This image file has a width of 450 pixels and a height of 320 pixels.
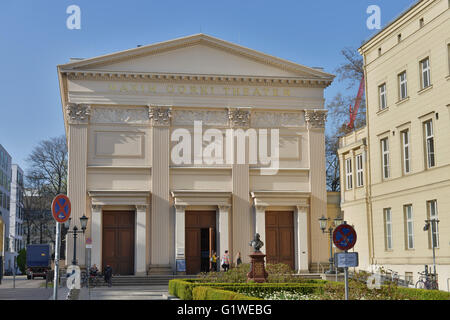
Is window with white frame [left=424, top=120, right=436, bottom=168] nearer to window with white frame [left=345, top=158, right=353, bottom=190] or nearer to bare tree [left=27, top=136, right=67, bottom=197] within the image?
window with white frame [left=345, top=158, right=353, bottom=190]

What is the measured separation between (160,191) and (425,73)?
17862mm

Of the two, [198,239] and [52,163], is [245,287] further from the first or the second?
[52,163]

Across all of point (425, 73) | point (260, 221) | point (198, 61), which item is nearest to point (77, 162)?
point (198, 61)

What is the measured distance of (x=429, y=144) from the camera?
32.0 m

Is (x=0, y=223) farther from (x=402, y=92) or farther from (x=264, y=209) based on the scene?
(x=402, y=92)

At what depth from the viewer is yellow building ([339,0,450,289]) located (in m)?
30.5

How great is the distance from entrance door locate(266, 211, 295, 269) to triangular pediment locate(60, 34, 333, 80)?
9.41m

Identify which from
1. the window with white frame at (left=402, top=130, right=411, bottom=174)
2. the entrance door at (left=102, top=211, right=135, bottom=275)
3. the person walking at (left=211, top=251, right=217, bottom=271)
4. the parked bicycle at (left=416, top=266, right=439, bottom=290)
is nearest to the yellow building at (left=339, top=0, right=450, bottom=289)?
the window with white frame at (left=402, top=130, right=411, bottom=174)

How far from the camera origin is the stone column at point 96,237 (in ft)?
132

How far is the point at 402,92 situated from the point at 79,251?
21.4 m
